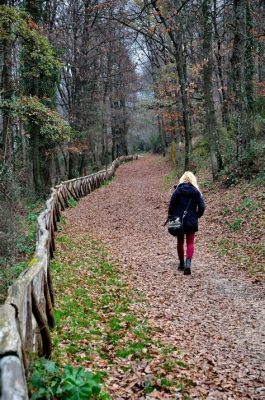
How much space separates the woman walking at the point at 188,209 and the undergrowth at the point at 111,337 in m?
1.55

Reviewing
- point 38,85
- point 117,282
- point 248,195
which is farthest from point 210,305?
point 38,85

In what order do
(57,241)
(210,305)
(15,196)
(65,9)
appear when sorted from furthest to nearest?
1. (65,9)
2. (15,196)
3. (57,241)
4. (210,305)

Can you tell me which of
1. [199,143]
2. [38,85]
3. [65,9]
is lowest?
[199,143]

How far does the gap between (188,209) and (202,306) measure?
2.43 m

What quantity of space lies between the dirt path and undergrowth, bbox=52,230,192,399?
0.94 ft

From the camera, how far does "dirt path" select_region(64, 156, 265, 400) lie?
520cm

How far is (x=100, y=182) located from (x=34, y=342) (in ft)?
77.2

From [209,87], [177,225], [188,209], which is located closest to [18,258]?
[177,225]

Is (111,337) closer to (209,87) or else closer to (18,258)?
(18,258)

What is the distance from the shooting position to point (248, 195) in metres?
14.3

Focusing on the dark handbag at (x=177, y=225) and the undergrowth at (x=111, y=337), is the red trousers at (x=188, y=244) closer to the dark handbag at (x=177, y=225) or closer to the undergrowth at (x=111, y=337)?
the dark handbag at (x=177, y=225)

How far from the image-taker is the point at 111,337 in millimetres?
6145

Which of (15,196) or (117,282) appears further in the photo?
(15,196)

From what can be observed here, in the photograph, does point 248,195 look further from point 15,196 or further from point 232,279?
point 15,196
